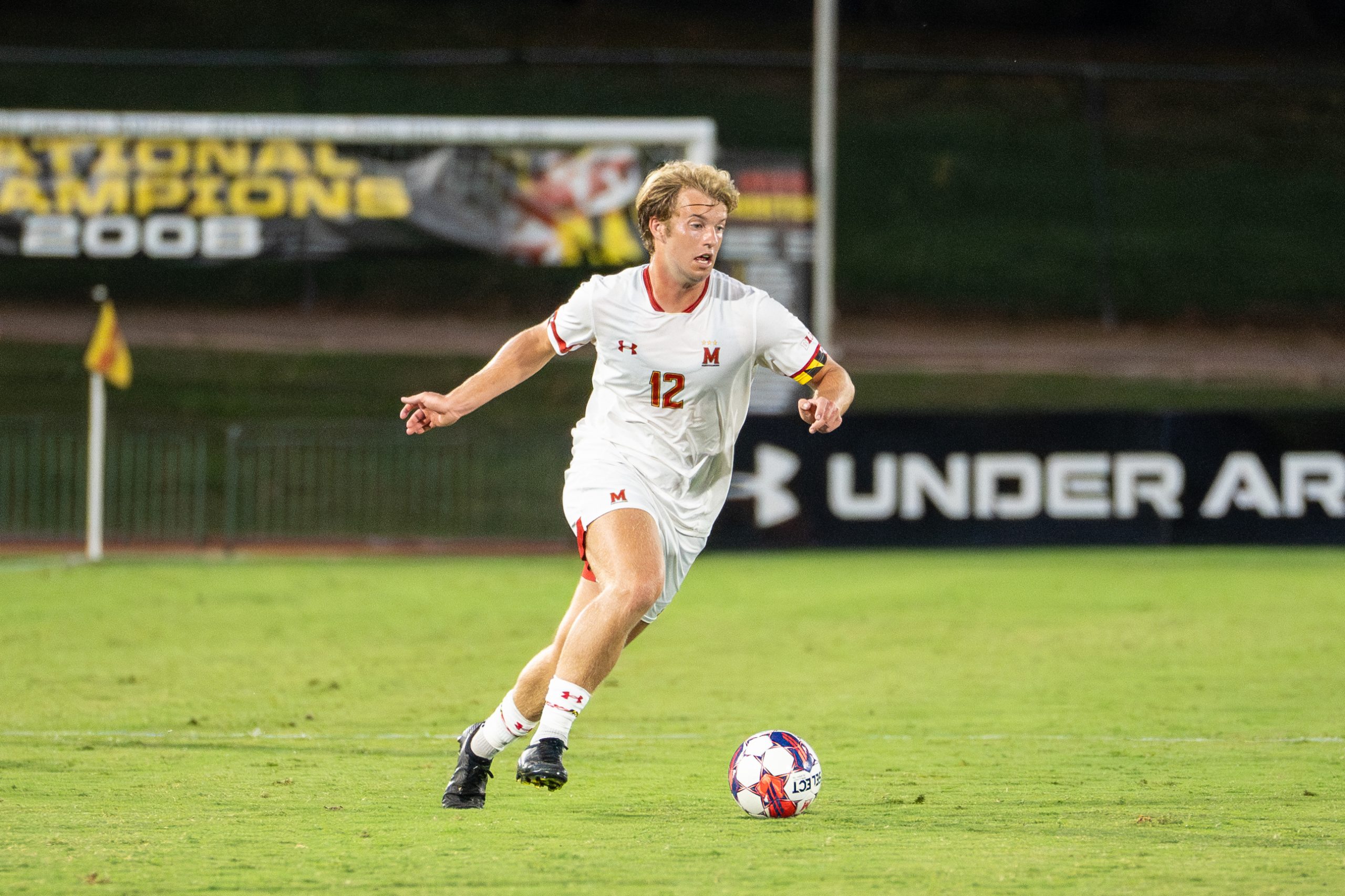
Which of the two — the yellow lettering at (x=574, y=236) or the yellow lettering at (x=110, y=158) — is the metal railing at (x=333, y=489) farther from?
the yellow lettering at (x=110, y=158)

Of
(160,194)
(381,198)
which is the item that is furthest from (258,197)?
(381,198)

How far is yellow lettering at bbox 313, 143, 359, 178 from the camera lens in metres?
→ 20.2

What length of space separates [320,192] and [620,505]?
14.8 metres

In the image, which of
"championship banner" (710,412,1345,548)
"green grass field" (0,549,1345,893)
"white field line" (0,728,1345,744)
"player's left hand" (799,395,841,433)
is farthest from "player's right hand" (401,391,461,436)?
"championship banner" (710,412,1345,548)

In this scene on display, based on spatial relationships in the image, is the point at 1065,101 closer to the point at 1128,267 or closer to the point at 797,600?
the point at 1128,267

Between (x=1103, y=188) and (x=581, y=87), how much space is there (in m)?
10.0

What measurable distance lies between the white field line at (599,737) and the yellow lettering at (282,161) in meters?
12.8

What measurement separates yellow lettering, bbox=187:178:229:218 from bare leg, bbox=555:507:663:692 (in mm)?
15074

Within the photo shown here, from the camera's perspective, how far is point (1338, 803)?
636cm

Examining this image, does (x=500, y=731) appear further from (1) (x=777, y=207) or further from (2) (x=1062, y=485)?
(1) (x=777, y=207)

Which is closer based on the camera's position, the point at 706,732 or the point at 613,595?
the point at 613,595

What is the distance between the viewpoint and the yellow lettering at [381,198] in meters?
20.1

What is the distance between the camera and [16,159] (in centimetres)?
1972

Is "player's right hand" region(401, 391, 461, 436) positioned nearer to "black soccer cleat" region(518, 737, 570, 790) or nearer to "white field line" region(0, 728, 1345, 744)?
"black soccer cleat" region(518, 737, 570, 790)
